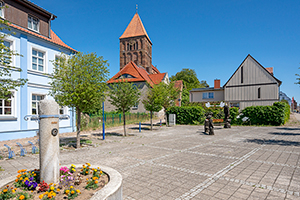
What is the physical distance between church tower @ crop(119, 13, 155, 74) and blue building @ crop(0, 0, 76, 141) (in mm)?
39080

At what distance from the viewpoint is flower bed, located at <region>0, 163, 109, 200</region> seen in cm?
320

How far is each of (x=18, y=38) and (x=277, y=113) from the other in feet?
79.8

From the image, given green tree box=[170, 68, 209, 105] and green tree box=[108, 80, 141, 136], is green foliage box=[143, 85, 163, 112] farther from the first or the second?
green tree box=[170, 68, 209, 105]

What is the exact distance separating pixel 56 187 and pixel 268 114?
74.0 feet

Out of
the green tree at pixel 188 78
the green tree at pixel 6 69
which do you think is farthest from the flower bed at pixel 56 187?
the green tree at pixel 188 78

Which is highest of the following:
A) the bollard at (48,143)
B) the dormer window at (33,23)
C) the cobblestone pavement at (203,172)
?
the dormer window at (33,23)

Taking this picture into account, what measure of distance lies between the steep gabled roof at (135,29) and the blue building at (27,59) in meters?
41.9

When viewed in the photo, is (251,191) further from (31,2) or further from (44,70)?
(31,2)

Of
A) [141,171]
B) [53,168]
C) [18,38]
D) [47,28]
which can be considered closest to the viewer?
[53,168]

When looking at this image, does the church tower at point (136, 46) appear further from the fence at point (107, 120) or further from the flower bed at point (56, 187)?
the flower bed at point (56, 187)

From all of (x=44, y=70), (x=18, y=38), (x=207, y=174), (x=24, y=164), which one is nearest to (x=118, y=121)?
(x=44, y=70)

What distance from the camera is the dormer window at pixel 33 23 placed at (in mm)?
14900

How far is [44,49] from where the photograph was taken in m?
15.0

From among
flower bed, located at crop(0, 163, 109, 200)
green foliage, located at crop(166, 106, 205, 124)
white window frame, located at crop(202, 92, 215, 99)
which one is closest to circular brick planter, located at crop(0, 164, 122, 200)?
flower bed, located at crop(0, 163, 109, 200)
